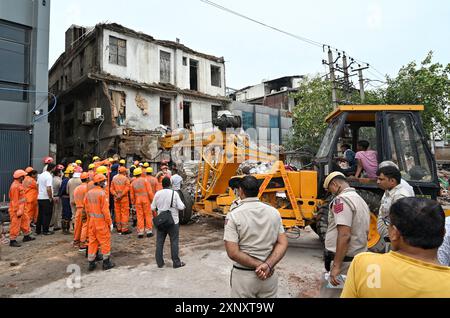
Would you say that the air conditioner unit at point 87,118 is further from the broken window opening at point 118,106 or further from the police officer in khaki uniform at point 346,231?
the police officer in khaki uniform at point 346,231

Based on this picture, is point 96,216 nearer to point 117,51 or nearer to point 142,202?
point 142,202

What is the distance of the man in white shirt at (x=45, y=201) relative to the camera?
7.57 metres

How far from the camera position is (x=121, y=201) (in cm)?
773

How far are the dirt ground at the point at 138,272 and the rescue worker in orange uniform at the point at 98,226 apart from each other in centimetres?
24

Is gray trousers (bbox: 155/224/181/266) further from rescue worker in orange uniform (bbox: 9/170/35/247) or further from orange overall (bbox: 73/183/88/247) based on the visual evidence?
rescue worker in orange uniform (bbox: 9/170/35/247)

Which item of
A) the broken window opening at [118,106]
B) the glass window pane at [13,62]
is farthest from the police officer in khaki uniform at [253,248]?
the broken window opening at [118,106]

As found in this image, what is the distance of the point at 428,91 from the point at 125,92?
14191mm

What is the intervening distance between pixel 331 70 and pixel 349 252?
46.4 feet

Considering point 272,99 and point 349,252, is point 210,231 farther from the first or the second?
point 272,99

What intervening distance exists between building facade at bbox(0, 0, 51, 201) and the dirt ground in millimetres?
4027

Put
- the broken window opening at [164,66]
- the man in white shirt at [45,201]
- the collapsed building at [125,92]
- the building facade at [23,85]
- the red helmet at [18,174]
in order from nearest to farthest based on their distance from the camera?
1. the red helmet at [18,174]
2. the man in white shirt at [45,201]
3. the building facade at [23,85]
4. the collapsed building at [125,92]
5. the broken window opening at [164,66]

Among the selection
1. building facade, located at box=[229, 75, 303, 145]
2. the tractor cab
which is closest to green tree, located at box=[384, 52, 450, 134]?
building facade, located at box=[229, 75, 303, 145]

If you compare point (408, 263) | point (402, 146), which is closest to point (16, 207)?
point (408, 263)

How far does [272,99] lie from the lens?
28609 millimetres
